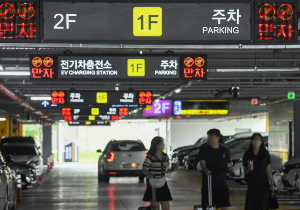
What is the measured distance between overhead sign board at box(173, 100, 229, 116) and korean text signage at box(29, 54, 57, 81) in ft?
50.8

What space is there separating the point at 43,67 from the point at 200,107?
1650 centimetres

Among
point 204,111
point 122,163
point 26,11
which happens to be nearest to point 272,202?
point 26,11

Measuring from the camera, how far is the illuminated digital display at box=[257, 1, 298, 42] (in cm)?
848

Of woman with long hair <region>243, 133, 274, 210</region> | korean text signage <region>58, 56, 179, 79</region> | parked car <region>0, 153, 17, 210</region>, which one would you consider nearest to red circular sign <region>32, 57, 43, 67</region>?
korean text signage <region>58, 56, 179, 79</region>

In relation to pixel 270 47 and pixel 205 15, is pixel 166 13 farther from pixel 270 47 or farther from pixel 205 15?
pixel 270 47

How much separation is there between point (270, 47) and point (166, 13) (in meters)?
1.78

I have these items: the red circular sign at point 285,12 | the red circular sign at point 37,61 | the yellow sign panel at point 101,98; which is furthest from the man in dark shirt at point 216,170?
the yellow sign panel at point 101,98

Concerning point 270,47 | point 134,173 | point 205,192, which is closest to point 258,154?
point 205,192

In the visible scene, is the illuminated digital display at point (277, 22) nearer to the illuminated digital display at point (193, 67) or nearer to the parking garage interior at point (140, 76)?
the parking garage interior at point (140, 76)

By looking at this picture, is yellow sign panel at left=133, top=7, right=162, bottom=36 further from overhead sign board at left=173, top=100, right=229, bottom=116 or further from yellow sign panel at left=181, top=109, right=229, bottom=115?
yellow sign panel at left=181, top=109, right=229, bottom=115

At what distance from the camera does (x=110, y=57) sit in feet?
39.2

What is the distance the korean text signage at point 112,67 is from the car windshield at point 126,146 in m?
10.5

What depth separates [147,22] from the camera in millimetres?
8312

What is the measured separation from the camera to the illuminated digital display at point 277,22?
848cm
